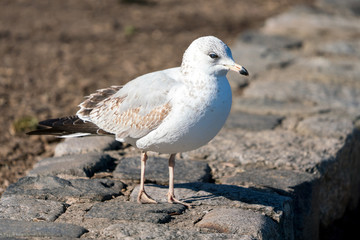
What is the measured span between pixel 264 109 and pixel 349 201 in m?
1.11

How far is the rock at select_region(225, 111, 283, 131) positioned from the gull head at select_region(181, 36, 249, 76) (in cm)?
160

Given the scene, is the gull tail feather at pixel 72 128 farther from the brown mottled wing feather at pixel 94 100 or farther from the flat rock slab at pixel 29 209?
the flat rock slab at pixel 29 209

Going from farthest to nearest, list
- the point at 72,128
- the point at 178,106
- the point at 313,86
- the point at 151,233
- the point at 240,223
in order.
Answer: the point at 313,86
the point at 72,128
the point at 178,106
the point at 240,223
the point at 151,233

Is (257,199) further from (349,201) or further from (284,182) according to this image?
(349,201)

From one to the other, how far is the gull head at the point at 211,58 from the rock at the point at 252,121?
63.1 inches

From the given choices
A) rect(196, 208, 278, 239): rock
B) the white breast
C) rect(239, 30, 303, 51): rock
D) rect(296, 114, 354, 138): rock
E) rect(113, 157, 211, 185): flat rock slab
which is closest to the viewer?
rect(196, 208, 278, 239): rock

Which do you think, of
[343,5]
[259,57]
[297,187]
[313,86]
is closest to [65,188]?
[297,187]

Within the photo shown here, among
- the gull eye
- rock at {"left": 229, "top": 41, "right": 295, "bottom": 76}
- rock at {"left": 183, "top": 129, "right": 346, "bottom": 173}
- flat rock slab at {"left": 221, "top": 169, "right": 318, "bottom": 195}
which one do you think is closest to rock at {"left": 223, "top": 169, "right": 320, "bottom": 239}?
flat rock slab at {"left": 221, "top": 169, "right": 318, "bottom": 195}

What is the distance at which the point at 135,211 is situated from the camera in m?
3.38

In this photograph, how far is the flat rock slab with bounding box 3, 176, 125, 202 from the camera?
11.8 feet

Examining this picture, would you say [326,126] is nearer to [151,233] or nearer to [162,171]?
[162,171]

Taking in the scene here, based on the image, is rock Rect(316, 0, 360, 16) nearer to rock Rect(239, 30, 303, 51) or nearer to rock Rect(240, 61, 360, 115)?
rock Rect(239, 30, 303, 51)

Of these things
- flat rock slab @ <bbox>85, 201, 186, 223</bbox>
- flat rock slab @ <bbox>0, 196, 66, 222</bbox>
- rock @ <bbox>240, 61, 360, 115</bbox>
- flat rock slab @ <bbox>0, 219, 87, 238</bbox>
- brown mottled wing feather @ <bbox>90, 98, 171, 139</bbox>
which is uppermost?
rock @ <bbox>240, 61, 360, 115</bbox>

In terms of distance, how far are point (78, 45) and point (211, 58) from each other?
4.99 m
